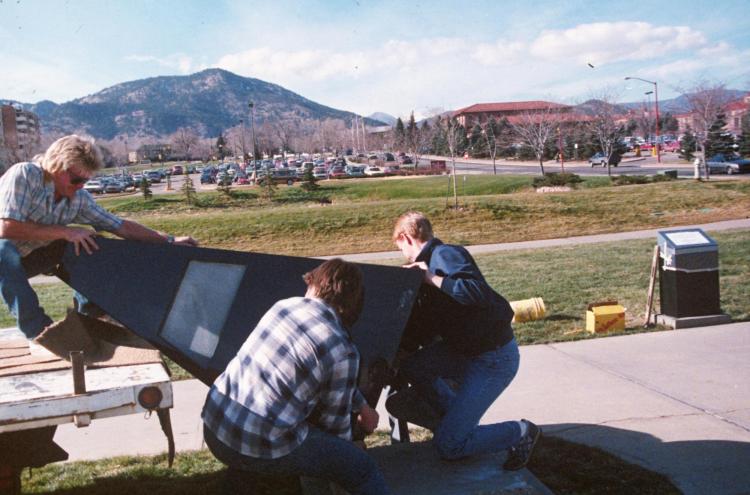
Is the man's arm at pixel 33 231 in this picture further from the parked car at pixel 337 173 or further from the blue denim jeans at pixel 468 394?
the parked car at pixel 337 173

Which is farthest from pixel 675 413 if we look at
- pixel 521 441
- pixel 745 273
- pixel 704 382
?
pixel 745 273

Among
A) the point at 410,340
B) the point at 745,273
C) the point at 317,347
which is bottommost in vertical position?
the point at 745,273

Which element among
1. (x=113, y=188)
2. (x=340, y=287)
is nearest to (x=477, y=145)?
(x=113, y=188)

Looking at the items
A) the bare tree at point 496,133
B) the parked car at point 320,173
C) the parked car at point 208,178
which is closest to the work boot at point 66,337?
the parked car at point 320,173

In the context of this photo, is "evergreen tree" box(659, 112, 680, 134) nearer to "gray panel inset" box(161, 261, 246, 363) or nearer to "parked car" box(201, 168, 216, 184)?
"parked car" box(201, 168, 216, 184)

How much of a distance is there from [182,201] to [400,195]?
36.2 ft

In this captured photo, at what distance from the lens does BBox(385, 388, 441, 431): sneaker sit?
412 cm

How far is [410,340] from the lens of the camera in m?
4.07

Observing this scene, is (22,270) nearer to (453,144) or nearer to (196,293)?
(196,293)

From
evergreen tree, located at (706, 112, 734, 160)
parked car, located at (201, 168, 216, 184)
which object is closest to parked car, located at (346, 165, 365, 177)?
parked car, located at (201, 168, 216, 184)

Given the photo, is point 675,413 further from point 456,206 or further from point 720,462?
point 456,206

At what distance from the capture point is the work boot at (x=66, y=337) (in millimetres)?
3459

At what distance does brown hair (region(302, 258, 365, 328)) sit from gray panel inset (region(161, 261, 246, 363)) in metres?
0.68

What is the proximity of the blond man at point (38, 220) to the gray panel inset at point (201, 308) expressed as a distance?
1.58 ft
